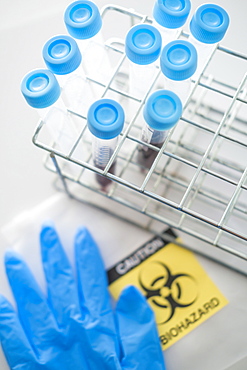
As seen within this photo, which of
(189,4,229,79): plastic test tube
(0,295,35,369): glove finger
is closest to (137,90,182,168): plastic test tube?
(189,4,229,79): plastic test tube

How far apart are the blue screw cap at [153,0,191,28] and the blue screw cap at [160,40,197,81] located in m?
0.05

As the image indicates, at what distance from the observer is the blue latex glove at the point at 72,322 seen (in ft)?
2.50

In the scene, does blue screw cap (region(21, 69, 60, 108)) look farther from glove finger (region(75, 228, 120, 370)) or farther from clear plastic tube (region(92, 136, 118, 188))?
glove finger (region(75, 228, 120, 370))

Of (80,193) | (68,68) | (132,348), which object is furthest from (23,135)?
(132,348)

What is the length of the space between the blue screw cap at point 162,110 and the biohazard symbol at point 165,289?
0.42 m

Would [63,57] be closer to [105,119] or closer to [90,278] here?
[105,119]

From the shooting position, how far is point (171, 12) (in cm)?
58

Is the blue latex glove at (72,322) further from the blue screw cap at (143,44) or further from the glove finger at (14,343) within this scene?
the blue screw cap at (143,44)

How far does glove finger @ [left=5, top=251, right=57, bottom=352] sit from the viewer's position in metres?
0.78

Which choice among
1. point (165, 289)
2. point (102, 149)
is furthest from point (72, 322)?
point (102, 149)

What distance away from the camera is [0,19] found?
3.24 ft

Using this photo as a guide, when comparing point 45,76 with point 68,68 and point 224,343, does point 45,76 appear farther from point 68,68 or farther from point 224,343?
point 224,343

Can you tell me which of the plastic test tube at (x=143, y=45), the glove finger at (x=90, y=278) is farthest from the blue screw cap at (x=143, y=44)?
the glove finger at (x=90, y=278)

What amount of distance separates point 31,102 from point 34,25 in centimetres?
53
